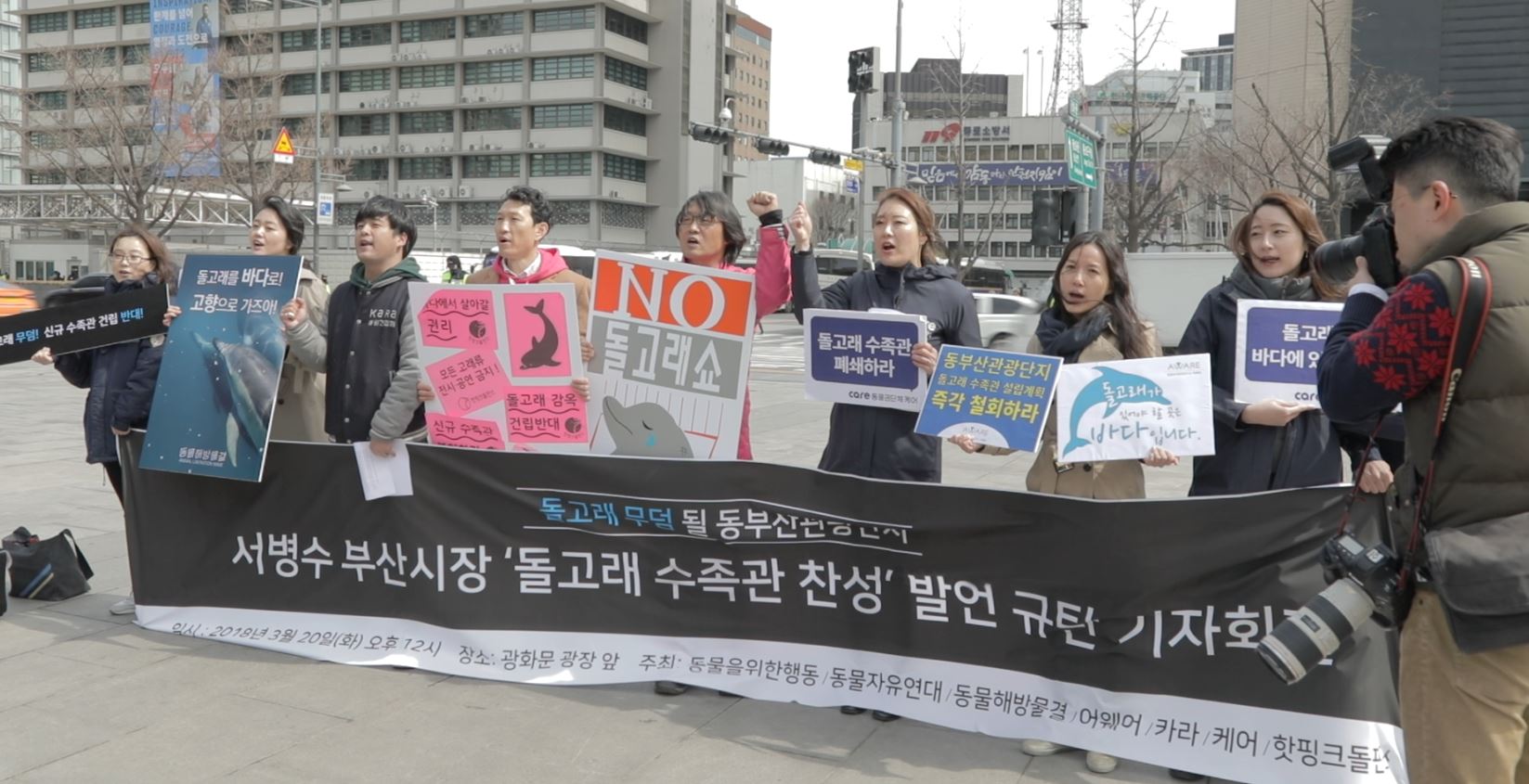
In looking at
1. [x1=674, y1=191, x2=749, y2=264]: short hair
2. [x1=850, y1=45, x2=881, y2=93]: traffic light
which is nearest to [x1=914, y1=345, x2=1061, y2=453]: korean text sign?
[x1=674, y1=191, x2=749, y2=264]: short hair

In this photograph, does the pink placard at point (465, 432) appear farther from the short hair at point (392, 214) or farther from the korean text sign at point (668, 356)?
the short hair at point (392, 214)

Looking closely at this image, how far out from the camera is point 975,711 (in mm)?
4062

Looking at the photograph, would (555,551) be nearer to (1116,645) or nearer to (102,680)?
(102,680)

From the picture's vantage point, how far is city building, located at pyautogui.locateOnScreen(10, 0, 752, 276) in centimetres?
6059

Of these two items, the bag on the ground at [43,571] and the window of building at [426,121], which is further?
the window of building at [426,121]

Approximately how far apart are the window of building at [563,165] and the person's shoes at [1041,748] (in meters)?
59.0

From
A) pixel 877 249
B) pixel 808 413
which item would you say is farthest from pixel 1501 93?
pixel 877 249

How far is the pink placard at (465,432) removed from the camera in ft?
16.0

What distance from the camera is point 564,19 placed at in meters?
60.5

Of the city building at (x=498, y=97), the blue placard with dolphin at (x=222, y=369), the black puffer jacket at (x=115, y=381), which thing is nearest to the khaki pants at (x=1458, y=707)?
the blue placard with dolphin at (x=222, y=369)

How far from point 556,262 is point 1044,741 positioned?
2.95 metres

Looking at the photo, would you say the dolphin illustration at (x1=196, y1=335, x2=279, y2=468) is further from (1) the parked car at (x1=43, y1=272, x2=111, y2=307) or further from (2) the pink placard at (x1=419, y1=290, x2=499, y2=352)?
(1) the parked car at (x1=43, y1=272, x2=111, y2=307)

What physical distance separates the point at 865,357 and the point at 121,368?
3577mm


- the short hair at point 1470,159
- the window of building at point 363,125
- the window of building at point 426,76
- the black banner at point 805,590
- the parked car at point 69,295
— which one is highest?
the window of building at point 426,76
